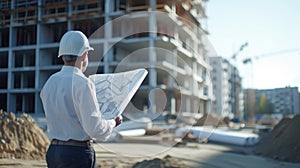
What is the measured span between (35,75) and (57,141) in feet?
122

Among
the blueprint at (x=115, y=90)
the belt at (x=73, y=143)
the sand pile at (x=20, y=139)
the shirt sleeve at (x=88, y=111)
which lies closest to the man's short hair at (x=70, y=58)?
the shirt sleeve at (x=88, y=111)

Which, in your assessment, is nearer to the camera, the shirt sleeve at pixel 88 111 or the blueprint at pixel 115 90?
the shirt sleeve at pixel 88 111

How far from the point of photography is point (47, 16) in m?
37.2

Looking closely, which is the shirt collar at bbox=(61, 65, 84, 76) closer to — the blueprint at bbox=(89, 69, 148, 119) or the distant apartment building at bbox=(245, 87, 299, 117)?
the blueprint at bbox=(89, 69, 148, 119)

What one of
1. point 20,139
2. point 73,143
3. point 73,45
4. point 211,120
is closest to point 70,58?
point 73,45

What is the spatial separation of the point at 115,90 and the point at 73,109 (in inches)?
20.0

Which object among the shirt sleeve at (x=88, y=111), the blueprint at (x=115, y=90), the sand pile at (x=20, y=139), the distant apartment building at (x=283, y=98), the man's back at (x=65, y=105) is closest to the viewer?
the shirt sleeve at (x=88, y=111)

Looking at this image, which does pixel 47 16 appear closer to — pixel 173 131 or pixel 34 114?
pixel 34 114

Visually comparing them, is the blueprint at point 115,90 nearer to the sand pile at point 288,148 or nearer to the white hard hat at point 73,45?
the white hard hat at point 73,45

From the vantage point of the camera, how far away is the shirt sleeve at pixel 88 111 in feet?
7.08

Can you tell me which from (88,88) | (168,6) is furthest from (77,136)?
(168,6)

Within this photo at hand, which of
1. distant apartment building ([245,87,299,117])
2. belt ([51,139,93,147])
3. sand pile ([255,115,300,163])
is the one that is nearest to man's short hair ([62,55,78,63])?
belt ([51,139,93,147])

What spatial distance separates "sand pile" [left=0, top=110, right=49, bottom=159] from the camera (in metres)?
7.66

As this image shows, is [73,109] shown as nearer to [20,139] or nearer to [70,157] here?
[70,157]
